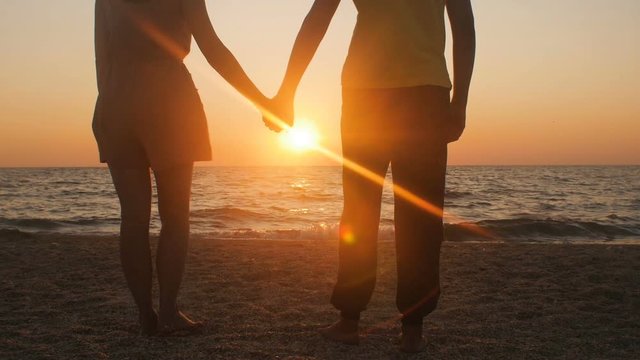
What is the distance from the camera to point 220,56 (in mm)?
Answer: 2893

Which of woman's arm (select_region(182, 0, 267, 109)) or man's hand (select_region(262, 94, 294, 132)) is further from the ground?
woman's arm (select_region(182, 0, 267, 109))

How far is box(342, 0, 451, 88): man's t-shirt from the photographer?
260cm

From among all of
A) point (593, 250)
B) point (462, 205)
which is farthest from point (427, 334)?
point (462, 205)

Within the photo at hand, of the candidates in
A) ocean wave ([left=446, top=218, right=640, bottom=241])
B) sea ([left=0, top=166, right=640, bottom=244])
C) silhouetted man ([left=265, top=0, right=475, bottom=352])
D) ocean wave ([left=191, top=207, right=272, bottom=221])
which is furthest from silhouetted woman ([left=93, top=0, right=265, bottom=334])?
ocean wave ([left=191, top=207, right=272, bottom=221])

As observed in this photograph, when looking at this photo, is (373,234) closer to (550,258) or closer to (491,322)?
(491,322)

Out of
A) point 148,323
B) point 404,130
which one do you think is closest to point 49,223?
point 148,323

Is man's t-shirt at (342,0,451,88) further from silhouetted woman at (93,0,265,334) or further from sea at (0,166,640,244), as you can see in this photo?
sea at (0,166,640,244)

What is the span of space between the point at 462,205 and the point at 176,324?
18.2 meters

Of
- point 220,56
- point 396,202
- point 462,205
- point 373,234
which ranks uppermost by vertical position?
point 220,56

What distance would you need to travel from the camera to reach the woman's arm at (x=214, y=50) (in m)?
2.75

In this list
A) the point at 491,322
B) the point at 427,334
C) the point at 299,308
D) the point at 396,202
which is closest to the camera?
the point at 396,202

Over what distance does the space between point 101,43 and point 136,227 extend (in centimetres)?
95

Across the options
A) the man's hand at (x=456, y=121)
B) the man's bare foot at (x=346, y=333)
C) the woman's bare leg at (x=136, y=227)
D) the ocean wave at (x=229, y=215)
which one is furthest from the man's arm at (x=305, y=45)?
the ocean wave at (x=229, y=215)

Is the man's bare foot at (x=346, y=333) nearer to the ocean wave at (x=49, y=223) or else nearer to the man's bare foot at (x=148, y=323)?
the man's bare foot at (x=148, y=323)
